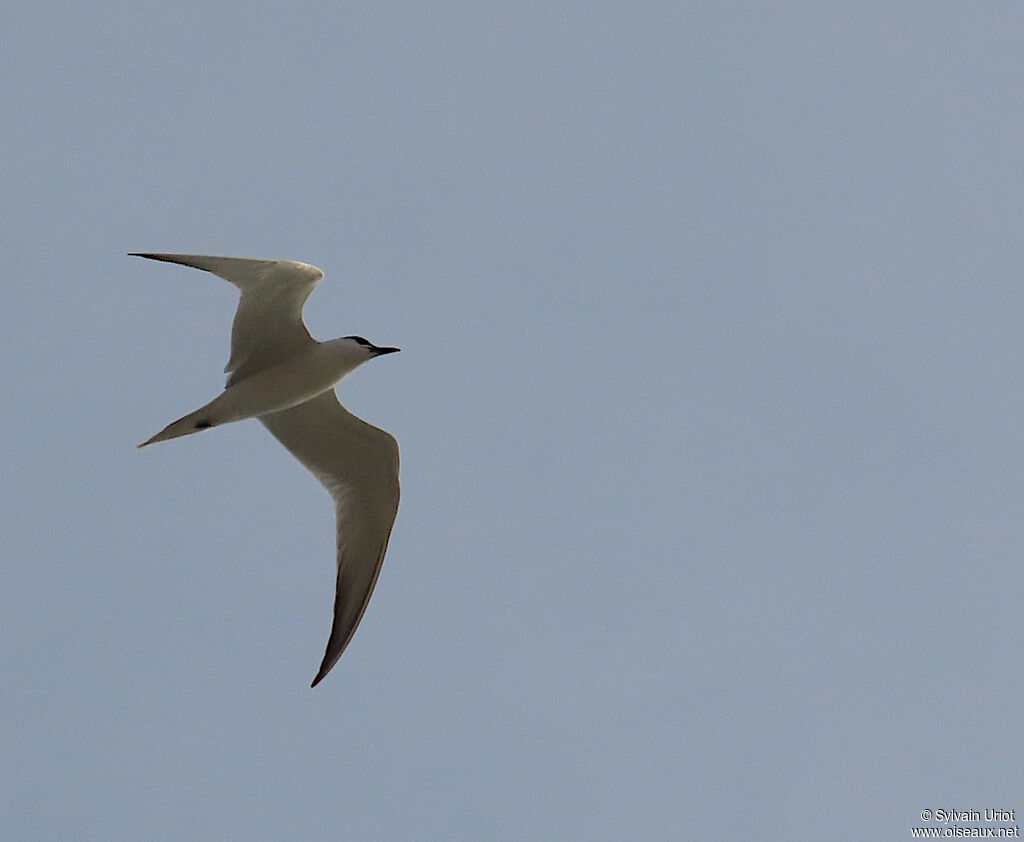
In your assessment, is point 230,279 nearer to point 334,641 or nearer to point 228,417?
point 228,417

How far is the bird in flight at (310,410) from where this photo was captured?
38.2 ft

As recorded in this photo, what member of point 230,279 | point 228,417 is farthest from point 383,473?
point 230,279

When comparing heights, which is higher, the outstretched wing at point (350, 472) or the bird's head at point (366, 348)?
the bird's head at point (366, 348)

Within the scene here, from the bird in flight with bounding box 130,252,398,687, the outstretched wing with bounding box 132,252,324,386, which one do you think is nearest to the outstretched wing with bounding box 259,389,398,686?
the bird in flight with bounding box 130,252,398,687

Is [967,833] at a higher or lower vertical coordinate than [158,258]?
lower

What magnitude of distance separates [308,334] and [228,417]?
968 mm

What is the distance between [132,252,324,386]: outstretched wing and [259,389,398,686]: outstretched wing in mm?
671

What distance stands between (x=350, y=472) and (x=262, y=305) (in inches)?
75.2

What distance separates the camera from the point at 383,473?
1288 centimetres

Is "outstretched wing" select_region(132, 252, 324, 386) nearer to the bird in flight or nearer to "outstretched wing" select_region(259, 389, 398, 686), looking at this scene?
the bird in flight

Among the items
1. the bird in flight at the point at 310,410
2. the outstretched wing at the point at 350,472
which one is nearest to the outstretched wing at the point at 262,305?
the bird in flight at the point at 310,410

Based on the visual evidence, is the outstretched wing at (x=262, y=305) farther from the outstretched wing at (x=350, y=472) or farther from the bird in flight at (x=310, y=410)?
the outstretched wing at (x=350, y=472)

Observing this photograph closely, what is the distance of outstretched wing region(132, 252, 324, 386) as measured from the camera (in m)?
11.2

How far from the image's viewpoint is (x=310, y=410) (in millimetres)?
12742
